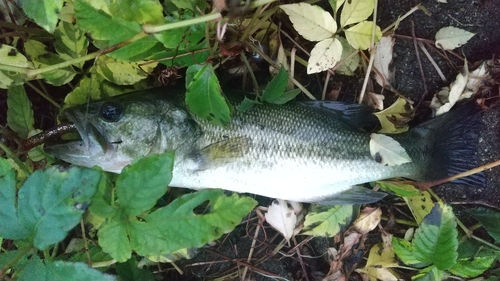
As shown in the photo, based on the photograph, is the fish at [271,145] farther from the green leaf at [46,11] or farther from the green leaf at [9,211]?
the green leaf at [46,11]

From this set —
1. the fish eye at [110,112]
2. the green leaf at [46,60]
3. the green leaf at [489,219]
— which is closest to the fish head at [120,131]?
the fish eye at [110,112]

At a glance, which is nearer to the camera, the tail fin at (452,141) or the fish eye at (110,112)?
the fish eye at (110,112)

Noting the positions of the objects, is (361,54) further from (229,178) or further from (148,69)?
(148,69)

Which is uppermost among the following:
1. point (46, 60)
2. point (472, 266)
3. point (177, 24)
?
point (177, 24)

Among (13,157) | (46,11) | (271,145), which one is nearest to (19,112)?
(13,157)

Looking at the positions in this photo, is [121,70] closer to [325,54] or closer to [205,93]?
[205,93]

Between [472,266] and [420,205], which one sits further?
[420,205]
